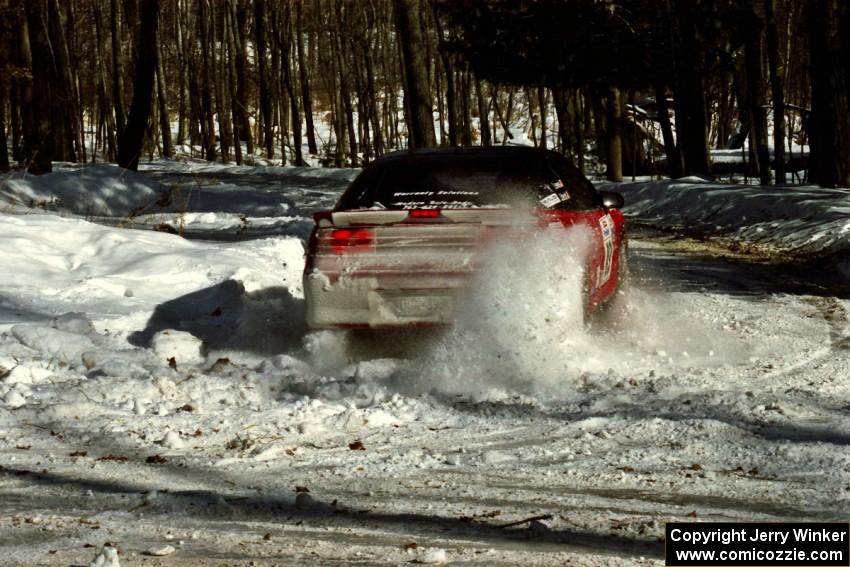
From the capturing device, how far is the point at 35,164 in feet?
73.8

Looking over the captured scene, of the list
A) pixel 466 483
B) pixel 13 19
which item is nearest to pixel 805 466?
pixel 466 483

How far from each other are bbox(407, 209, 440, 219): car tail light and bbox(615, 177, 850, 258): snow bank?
8.23 m

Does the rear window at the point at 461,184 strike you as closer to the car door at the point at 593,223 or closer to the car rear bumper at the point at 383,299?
the car door at the point at 593,223

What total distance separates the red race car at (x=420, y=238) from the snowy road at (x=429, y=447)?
35cm

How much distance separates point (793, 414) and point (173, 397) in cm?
356

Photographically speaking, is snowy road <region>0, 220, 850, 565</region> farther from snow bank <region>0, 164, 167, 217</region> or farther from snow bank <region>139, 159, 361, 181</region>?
snow bank <region>139, 159, 361, 181</region>

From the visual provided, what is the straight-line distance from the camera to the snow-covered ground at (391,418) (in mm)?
4344

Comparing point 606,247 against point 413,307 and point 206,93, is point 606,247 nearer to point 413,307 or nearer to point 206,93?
point 413,307

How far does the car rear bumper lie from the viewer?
736 cm

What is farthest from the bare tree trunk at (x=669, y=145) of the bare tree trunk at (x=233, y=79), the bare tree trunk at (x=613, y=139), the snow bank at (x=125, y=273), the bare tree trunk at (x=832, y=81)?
the bare tree trunk at (x=233, y=79)

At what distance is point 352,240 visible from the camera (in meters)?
7.53

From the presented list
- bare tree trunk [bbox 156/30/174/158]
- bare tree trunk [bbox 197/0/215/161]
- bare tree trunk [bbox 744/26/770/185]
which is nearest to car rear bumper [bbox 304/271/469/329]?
bare tree trunk [bbox 744/26/770/185]

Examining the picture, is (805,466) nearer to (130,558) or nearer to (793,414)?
(793,414)

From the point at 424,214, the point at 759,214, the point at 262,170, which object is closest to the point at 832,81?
the point at 759,214
